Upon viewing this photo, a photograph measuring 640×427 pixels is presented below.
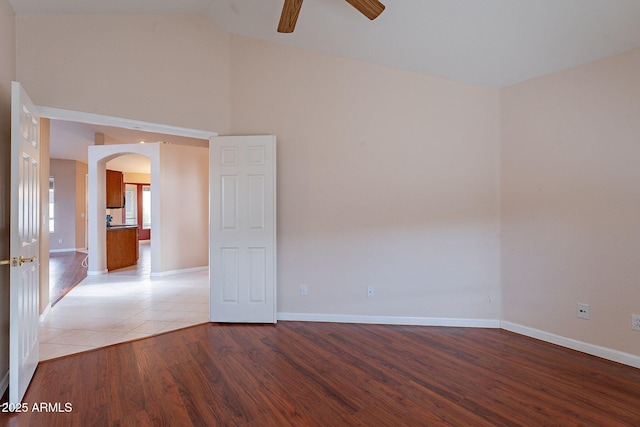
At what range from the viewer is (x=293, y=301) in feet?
11.2

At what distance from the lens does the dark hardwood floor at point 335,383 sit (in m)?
1.78

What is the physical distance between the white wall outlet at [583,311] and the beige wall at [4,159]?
4566mm

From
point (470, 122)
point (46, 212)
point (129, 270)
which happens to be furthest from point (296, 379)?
point (129, 270)

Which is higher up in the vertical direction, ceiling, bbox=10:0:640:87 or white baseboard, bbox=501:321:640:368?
A: ceiling, bbox=10:0:640:87

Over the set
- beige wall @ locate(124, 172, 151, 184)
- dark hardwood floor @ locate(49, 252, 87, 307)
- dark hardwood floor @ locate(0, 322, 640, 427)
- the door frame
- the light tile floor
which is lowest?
dark hardwood floor @ locate(0, 322, 640, 427)

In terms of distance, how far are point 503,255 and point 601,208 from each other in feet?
2.98

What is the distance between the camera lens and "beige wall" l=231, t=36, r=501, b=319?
3.19 m

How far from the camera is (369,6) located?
2055 millimetres

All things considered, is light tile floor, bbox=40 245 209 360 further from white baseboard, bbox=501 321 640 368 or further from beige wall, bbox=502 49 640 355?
beige wall, bbox=502 49 640 355

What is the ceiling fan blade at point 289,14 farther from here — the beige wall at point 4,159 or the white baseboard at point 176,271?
the white baseboard at point 176,271

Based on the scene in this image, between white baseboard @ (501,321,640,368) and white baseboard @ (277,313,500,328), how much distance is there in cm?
19

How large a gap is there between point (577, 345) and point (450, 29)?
308 cm

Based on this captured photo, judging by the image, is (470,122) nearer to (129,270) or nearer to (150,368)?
(150,368)

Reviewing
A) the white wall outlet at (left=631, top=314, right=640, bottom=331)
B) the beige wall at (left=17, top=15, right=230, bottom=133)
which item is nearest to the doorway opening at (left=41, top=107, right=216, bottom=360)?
the beige wall at (left=17, top=15, right=230, bottom=133)
